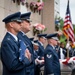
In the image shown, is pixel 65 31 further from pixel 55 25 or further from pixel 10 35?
pixel 10 35

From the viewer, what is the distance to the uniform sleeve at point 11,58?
14.8 feet

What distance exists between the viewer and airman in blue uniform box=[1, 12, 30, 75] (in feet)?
14.8

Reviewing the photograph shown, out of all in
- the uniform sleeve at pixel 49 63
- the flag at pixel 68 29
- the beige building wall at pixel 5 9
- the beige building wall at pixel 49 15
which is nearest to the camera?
Result: the uniform sleeve at pixel 49 63

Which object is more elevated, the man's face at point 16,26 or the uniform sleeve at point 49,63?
the man's face at point 16,26

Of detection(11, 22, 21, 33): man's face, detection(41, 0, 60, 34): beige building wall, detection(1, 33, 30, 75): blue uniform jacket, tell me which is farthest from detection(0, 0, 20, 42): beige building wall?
detection(41, 0, 60, 34): beige building wall

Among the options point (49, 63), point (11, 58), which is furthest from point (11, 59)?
point (49, 63)

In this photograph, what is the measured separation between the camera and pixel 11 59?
4512 mm

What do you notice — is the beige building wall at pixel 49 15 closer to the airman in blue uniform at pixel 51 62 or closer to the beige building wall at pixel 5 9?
the beige building wall at pixel 5 9

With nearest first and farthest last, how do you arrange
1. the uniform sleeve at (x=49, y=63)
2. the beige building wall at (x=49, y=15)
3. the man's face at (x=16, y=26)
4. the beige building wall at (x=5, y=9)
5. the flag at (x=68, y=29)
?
1. the man's face at (x=16, y=26)
2. the uniform sleeve at (x=49, y=63)
3. the beige building wall at (x=5, y=9)
4. the flag at (x=68, y=29)
5. the beige building wall at (x=49, y=15)

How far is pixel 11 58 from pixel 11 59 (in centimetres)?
1

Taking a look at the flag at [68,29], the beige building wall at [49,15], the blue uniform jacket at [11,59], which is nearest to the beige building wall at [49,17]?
the beige building wall at [49,15]

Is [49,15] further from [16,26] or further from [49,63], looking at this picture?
[16,26]

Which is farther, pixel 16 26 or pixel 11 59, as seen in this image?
pixel 16 26

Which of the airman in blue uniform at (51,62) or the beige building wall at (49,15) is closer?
the airman in blue uniform at (51,62)
